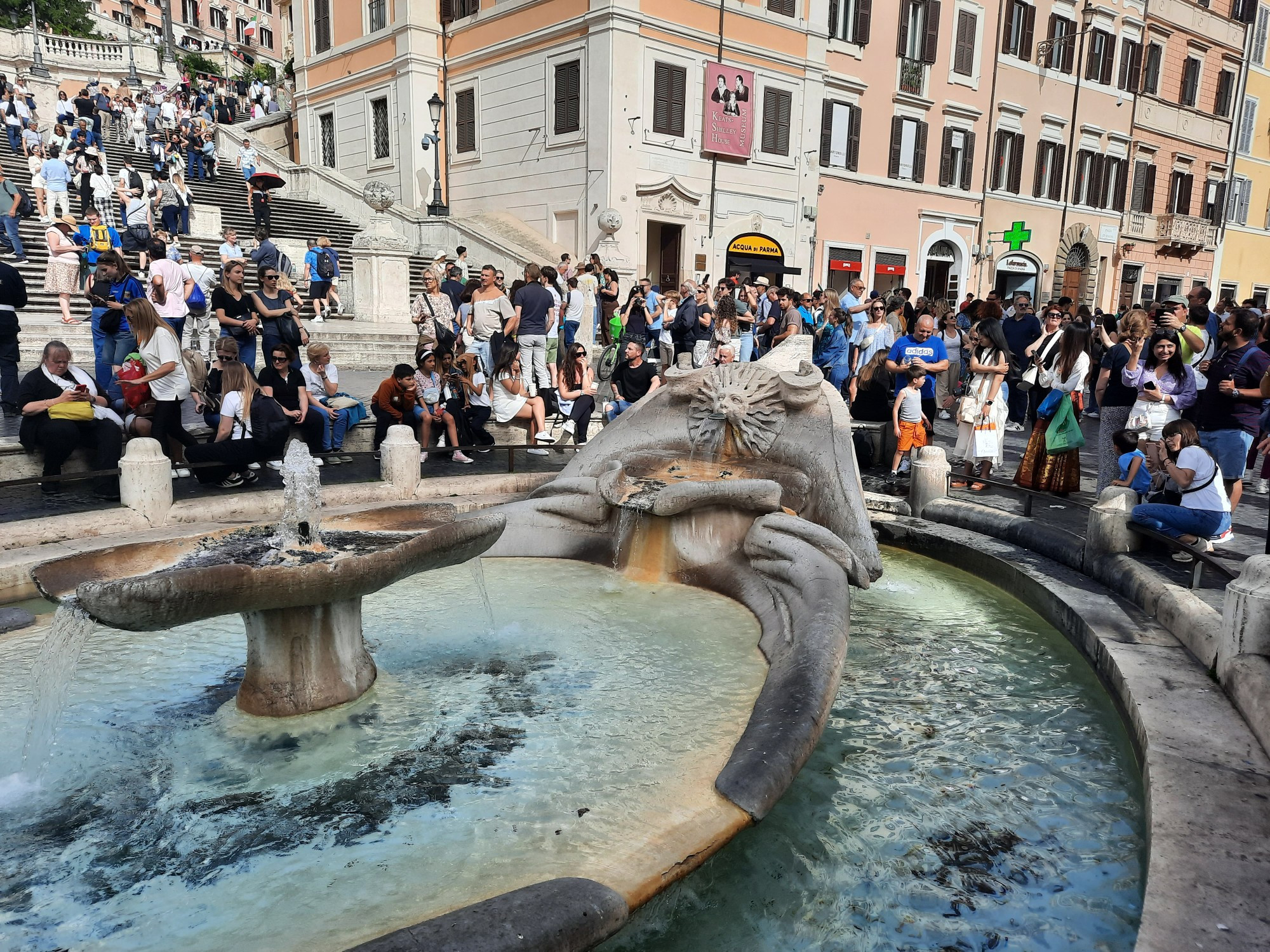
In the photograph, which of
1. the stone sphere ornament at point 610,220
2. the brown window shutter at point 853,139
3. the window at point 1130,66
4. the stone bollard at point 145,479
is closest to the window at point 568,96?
the stone sphere ornament at point 610,220

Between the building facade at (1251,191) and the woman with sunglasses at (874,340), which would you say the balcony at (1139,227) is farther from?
the woman with sunglasses at (874,340)

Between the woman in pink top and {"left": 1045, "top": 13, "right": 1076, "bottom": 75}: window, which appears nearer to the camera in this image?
the woman in pink top

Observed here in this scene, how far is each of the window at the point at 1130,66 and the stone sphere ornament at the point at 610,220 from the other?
20950 millimetres

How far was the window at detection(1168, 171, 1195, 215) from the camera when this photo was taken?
111 ft

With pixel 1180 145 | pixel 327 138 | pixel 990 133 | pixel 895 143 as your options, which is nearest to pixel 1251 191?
pixel 1180 145

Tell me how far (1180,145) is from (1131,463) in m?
33.6

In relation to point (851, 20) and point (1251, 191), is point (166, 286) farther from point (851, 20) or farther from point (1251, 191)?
point (1251, 191)

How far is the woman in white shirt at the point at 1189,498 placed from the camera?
18.7ft

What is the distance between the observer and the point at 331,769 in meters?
3.59

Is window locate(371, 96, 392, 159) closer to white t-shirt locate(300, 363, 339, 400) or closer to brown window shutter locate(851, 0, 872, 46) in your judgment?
brown window shutter locate(851, 0, 872, 46)

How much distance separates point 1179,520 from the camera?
18.7 ft

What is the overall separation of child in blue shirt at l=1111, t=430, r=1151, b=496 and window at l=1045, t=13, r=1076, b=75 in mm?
26552

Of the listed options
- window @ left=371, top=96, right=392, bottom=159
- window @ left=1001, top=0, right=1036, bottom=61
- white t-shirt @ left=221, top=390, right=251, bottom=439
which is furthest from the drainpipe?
white t-shirt @ left=221, top=390, right=251, bottom=439

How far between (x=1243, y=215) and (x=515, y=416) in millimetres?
38403
